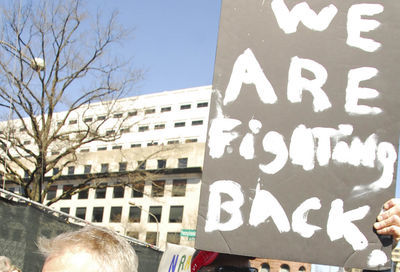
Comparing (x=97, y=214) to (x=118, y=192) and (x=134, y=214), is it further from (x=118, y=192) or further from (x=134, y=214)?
(x=134, y=214)

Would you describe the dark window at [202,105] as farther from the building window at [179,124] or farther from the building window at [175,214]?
the building window at [175,214]

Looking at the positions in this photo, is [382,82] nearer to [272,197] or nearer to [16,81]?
[272,197]

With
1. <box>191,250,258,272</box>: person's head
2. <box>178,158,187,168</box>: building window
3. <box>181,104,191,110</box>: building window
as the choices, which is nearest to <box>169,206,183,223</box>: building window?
<box>178,158,187,168</box>: building window

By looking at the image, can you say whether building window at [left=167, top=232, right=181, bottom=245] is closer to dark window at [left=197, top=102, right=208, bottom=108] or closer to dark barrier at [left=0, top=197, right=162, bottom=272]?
dark window at [left=197, top=102, right=208, bottom=108]

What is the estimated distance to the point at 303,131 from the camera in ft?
6.77

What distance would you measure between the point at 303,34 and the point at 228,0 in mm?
387

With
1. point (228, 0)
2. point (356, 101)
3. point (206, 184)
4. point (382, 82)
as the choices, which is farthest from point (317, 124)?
point (228, 0)

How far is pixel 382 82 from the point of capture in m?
2.04

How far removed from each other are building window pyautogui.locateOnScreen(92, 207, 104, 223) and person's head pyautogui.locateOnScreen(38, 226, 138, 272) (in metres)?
46.7

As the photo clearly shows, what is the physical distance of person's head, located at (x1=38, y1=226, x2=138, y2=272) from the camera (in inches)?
51.7

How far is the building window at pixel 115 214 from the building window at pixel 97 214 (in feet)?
4.76

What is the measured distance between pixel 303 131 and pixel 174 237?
40.3 metres

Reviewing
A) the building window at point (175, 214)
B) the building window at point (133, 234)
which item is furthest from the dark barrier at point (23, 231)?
the building window at point (133, 234)

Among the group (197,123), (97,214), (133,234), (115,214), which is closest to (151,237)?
(133,234)
